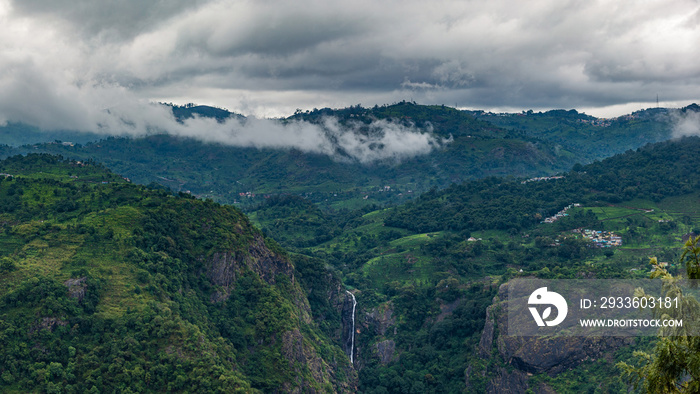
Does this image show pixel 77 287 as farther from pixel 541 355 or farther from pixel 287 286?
pixel 541 355

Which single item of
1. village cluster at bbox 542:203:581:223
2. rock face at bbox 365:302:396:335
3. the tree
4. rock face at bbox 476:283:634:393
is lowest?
rock face at bbox 365:302:396:335

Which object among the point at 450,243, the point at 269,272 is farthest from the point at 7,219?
the point at 450,243

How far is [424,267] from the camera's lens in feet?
305

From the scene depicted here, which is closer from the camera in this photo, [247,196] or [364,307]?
[364,307]

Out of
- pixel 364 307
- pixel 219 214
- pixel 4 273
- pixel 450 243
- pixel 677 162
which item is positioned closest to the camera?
pixel 4 273

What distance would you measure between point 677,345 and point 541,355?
44372 millimetres

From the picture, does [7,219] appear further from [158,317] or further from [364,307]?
[364,307]

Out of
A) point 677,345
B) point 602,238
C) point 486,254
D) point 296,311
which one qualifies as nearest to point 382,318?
point 296,311

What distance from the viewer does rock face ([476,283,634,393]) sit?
5369 cm

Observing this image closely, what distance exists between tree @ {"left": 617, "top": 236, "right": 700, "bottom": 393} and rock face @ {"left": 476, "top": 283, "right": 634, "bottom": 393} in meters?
43.3

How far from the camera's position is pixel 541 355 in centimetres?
5434

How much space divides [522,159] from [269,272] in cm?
14941

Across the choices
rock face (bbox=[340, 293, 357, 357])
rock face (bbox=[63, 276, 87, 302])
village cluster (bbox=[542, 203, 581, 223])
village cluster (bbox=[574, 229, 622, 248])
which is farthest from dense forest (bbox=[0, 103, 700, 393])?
village cluster (bbox=[574, 229, 622, 248])

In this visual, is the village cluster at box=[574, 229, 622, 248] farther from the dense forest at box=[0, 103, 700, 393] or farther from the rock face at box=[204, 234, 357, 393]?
the rock face at box=[204, 234, 357, 393]
